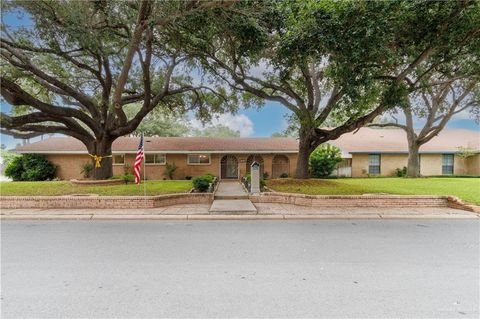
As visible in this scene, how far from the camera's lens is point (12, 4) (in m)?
11.1

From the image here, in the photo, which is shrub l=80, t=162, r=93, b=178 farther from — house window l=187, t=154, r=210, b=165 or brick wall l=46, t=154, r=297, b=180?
house window l=187, t=154, r=210, b=165

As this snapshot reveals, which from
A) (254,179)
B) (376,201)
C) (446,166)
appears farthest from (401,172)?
(254,179)

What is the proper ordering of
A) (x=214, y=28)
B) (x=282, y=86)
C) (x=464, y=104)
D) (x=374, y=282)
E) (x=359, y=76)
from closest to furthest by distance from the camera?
(x=374, y=282) < (x=359, y=76) < (x=214, y=28) < (x=282, y=86) < (x=464, y=104)

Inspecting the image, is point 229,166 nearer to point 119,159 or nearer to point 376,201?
point 119,159

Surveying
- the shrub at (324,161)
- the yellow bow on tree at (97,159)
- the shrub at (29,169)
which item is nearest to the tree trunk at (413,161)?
the shrub at (324,161)

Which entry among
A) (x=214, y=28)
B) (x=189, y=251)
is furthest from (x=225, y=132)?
(x=189, y=251)

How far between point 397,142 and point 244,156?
49.3 ft

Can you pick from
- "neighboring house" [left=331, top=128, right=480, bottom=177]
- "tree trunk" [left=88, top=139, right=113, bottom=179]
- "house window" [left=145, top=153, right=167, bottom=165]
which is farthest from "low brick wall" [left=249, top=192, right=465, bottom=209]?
"house window" [left=145, top=153, right=167, bottom=165]

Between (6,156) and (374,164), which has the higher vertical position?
(6,156)

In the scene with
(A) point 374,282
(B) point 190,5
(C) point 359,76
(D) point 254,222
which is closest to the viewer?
(A) point 374,282

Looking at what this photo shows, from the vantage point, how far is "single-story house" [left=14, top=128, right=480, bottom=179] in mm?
22109

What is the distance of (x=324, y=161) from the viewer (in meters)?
22.6

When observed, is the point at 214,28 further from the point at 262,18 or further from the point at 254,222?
the point at 254,222

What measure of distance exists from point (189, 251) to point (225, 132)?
65.7 metres
